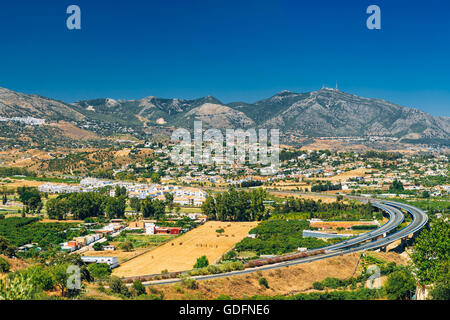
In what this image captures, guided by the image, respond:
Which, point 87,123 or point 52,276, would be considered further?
point 87,123

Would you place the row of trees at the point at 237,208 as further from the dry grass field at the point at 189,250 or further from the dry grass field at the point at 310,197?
the dry grass field at the point at 310,197

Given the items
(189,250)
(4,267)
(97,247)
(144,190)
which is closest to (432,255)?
(189,250)

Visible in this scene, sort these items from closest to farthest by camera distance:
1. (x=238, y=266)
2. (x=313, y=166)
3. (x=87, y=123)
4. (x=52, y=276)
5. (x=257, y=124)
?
(x=52, y=276), (x=238, y=266), (x=313, y=166), (x=87, y=123), (x=257, y=124)

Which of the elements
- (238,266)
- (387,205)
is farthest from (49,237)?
(387,205)

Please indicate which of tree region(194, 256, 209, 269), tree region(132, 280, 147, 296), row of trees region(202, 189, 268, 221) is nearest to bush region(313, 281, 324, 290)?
tree region(194, 256, 209, 269)

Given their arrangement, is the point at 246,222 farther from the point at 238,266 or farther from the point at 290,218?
the point at 238,266

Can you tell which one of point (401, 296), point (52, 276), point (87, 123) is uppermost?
point (87, 123)

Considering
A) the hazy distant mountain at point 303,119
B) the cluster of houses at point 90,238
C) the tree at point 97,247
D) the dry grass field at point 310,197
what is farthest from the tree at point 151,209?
the hazy distant mountain at point 303,119
